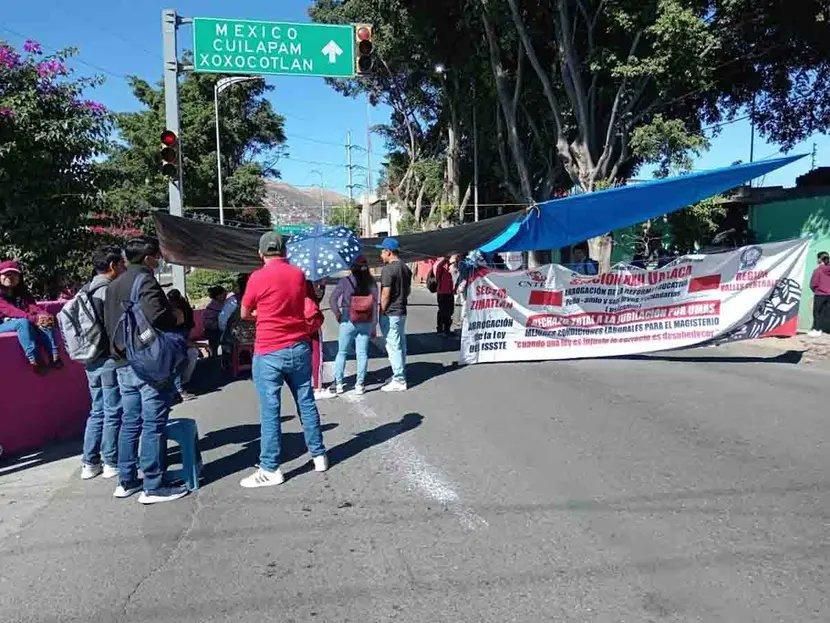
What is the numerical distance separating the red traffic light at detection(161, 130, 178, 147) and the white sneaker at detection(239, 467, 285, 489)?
23.1 ft

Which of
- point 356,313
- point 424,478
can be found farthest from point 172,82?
point 424,478

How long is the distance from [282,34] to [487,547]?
9.64 metres

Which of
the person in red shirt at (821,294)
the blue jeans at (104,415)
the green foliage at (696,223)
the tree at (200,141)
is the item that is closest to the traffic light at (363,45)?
the blue jeans at (104,415)

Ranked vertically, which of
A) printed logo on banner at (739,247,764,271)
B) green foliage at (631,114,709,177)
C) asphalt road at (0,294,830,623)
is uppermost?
green foliage at (631,114,709,177)

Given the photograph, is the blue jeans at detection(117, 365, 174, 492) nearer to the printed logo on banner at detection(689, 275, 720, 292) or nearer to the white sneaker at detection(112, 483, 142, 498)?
the white sneaker at detection(112, 483, 142, 498)

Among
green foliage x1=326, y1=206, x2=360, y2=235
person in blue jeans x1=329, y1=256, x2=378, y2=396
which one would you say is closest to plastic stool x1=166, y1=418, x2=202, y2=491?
person in blue jeans x1=329, y1=256, x2=378, y2=396

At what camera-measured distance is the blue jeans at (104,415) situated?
5.22m

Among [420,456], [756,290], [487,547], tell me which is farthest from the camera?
[756,290]

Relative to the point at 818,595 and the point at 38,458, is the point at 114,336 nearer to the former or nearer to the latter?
the point at 38,458

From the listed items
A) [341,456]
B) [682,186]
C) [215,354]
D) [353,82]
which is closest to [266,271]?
[341,456]

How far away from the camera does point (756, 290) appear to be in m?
9.66

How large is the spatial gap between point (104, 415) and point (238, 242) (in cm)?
489

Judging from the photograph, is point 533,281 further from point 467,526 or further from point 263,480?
point 467,526

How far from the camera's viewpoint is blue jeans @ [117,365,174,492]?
466 cm
